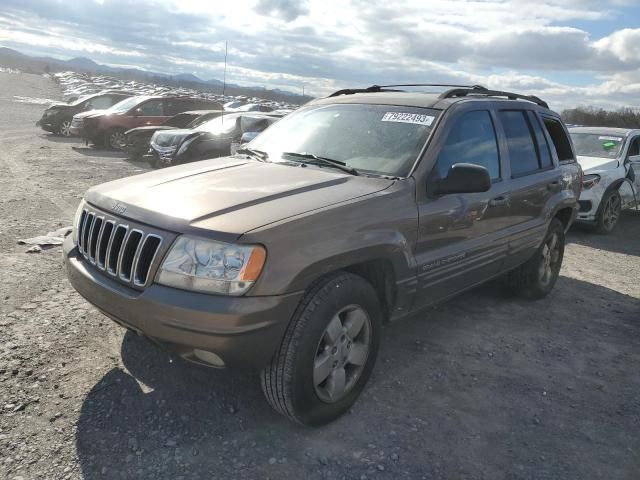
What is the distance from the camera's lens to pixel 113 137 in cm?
1617

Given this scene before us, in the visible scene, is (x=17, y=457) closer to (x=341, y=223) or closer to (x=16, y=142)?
(x=341, y=223)

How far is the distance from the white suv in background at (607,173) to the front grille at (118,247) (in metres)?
7.80

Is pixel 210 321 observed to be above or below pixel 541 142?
below

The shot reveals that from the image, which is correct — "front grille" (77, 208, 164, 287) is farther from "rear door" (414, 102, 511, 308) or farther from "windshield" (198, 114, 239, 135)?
"windshield" (198, 114, 239, 135)

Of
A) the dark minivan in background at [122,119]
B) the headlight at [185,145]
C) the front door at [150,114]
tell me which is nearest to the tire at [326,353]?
the headlight at [185,145]

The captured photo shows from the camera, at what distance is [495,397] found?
3473 mm

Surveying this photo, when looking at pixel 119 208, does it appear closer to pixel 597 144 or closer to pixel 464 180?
pixel 464 180

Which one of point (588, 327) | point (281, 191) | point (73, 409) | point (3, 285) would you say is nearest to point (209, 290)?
point (281, 191)

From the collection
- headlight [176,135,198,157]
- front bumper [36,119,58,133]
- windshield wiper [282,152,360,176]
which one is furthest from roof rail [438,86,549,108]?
front bumper [36,119,58,133]

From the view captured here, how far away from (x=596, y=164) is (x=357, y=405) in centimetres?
756

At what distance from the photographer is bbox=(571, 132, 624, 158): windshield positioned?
373 inches

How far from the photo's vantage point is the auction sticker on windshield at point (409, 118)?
3676 millimetres

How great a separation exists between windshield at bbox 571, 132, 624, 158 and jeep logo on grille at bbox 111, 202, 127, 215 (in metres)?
8.88

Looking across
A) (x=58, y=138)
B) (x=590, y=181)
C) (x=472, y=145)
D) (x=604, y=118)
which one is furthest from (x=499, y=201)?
(x=604, y=118)
